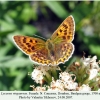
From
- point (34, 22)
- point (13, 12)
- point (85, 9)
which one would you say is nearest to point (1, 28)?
point (13, 12)

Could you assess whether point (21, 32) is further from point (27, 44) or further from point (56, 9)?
point (27, 44)

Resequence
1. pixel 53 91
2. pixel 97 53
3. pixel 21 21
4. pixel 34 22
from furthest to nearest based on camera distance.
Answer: pixel 34 22
pixel 21 21
pixel 97 53
pixel 53 91

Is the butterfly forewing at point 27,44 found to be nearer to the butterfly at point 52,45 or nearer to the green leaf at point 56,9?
the butterfly at point 52,45

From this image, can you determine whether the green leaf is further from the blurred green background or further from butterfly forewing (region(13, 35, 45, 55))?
butterfly forewing (region(13, 35, 45, 55))

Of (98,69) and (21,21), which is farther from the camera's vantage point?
(21,21)

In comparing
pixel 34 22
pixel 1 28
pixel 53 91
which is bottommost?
pixel 53 91

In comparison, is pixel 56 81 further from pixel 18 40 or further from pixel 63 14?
pixel 63 14

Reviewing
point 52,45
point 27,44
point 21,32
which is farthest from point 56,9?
point 27,44

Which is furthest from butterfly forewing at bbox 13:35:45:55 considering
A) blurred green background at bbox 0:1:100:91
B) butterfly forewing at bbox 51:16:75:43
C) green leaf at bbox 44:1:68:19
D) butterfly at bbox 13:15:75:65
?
green leaf at bbox 44:1:68:19

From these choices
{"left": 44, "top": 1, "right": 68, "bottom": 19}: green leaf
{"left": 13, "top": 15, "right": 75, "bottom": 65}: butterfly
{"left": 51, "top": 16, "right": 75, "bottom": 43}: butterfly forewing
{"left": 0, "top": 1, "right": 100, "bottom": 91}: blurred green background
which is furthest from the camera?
{"left": 44, "top": 1, "right": 68, "bottom": 19}: green leaf
